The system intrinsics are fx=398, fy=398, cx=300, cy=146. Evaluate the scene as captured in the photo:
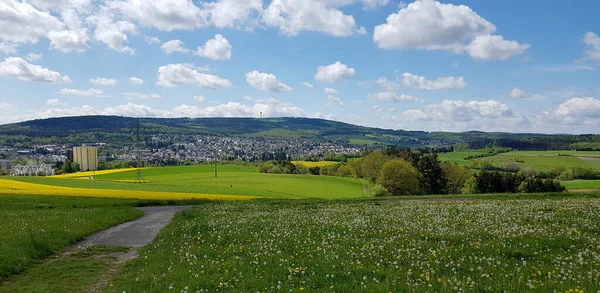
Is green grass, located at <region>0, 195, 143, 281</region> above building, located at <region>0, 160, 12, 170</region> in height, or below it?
above

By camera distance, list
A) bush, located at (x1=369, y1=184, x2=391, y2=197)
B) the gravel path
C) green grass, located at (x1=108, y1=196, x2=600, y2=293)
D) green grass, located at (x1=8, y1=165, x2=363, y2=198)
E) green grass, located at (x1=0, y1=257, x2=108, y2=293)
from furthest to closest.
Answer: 1. bush, located at (x1=369, y1=184, x2=391, y2=197)
2. green grass, located at (x1=8, y1=165, x2=363, y2=198)
3. the gravel path
4. green grass, located at (x1=0, y1=257, x2=108, y2=293)
5. green grass, located at (x1=108, y1=196, x2=600, y2=293)

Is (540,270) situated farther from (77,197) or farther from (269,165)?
(269,165)

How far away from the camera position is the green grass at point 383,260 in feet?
28.0

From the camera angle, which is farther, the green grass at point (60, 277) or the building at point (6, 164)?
the building at point (6, 164)

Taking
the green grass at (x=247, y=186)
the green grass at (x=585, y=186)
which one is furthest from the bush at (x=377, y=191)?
the green grass at (x=585, y=186)

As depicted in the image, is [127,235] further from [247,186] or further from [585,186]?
[585,186]

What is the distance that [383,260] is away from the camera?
1114 cm

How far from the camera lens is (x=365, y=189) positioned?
4094 inches

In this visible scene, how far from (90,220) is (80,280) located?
1610 cm

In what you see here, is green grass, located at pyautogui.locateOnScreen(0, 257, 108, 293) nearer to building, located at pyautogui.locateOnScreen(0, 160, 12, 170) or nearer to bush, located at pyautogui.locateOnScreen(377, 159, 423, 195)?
bush, located at pyautogui.locateOnScreen(377, 159, 423, 195)

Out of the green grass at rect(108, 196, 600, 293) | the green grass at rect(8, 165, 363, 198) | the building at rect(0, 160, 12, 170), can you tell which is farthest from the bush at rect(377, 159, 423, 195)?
the building at rect(0, 160, 12, 170)

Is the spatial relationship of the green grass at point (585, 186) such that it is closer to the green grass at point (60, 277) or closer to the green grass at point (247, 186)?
the green grass at point (247, 186)

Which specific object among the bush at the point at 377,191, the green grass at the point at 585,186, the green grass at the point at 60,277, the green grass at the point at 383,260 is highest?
the green grass at the point at 383,260

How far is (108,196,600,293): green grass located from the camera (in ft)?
28.0
